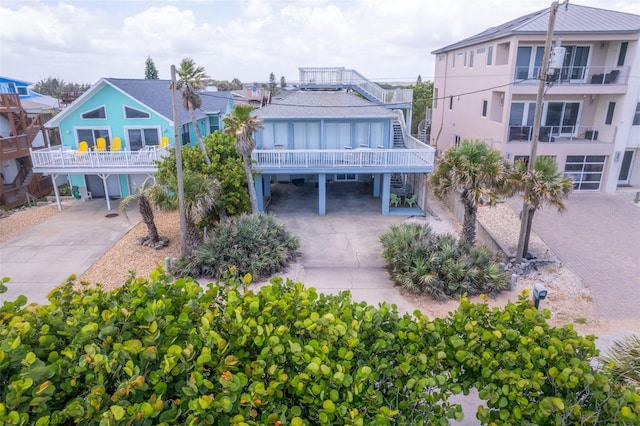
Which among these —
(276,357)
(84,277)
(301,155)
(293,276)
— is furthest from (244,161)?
(276,357)

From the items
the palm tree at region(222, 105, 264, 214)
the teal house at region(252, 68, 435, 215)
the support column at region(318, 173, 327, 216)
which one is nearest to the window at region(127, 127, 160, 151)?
the teal house at region(252, 68, 435, 215)

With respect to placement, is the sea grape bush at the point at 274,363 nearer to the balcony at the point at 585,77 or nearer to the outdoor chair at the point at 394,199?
the outdoor chair at the point at 394,199

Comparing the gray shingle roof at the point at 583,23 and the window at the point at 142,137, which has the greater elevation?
the gray shingle roof at the point at 583,23

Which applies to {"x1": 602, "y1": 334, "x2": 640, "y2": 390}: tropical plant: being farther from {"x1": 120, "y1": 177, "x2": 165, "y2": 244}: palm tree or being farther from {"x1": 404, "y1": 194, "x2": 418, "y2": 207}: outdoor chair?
{"x1": 404, "y1": 194, "x2": 418, "y2": 207}: outdoor chair

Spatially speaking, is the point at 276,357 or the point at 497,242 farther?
the point at 497,242

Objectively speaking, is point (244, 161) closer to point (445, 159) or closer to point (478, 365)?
point (445, 159)

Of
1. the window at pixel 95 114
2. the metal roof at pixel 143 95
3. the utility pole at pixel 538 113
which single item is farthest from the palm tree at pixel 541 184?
the window at pixel 95 114
